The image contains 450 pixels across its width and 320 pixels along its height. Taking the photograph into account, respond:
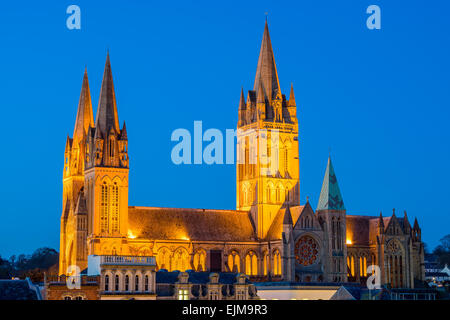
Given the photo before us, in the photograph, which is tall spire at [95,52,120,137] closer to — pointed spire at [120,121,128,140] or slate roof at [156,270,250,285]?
pointed spire at [120,121,128,140]

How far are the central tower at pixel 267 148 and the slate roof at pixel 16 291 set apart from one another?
63.5m

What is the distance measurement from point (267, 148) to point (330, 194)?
39.4ft

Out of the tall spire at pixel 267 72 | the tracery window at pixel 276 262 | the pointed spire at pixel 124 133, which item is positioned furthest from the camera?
the tall spire at pixel 267 72

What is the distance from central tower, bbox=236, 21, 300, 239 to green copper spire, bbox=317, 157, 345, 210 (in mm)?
6766

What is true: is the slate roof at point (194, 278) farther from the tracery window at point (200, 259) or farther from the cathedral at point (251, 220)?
the tracery window at point (200, 259)

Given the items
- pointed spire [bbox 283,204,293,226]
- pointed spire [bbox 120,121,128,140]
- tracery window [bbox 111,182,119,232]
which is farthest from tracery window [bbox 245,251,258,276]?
pointed spire [bbox 120,121,128,140]

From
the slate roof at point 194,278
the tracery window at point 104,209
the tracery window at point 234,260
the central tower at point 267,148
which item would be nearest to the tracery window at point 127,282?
the slate roof at point 194,278

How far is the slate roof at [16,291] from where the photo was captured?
261 feet

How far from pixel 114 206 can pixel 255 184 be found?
21817mm

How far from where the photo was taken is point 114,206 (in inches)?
5177
